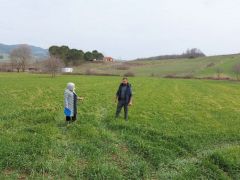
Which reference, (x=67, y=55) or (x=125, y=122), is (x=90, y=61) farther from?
(x=125, y=122)

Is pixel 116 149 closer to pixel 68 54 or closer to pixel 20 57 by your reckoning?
pixel 20 57

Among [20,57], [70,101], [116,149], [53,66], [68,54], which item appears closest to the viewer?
[116,149]

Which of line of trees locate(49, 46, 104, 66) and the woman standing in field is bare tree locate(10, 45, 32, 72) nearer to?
line of trees locate(49, 46, 104, 66)

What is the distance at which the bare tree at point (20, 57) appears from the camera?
4013 inches

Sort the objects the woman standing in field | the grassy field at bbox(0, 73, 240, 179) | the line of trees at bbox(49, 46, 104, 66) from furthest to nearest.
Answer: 1. the line of trees at bbox(49, 46, 104, 66)
2. the woman standing in field
3. the grassy field at bbox(0, 73, 240, 179)

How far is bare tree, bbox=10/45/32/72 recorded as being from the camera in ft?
334

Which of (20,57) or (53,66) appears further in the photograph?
(20,57)

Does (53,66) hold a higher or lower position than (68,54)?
lower

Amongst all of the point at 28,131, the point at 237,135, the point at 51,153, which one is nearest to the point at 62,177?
the point at 51,153

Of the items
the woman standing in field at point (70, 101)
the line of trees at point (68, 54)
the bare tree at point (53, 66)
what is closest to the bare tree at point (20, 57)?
the line of trees at point (68, 54)

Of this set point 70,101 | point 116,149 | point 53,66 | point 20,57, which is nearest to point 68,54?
point 20,57

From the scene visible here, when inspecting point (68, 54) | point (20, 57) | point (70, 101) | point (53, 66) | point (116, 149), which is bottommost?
point (116, 149)

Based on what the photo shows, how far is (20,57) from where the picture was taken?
103m

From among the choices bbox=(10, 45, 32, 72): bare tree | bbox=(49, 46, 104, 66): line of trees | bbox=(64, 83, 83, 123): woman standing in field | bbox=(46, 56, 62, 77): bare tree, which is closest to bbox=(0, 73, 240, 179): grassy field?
bbox=(64, 83, 83, 123): woman standing in field
